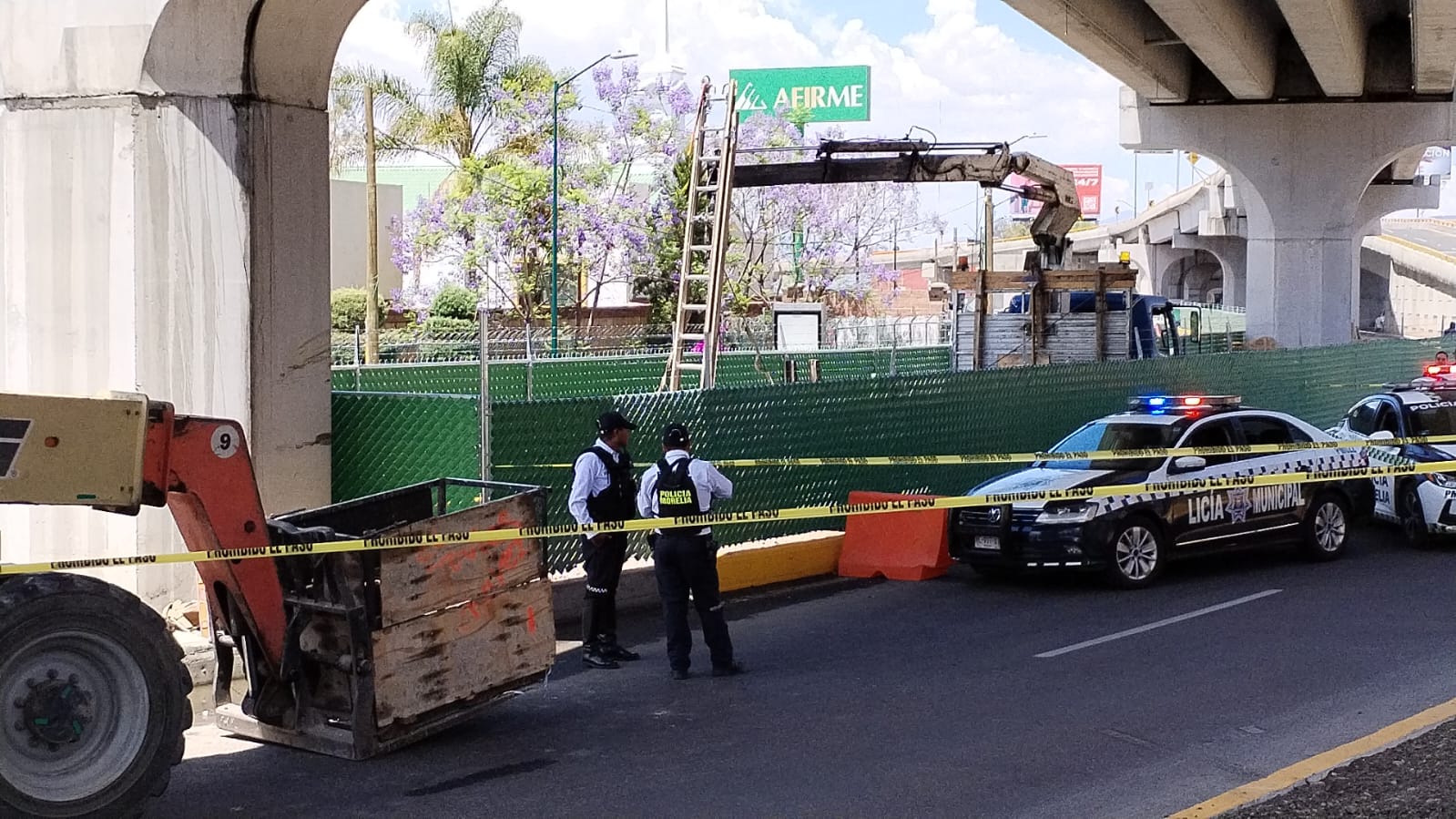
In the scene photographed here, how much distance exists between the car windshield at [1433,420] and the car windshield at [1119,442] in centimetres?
338

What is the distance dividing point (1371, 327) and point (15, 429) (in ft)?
308

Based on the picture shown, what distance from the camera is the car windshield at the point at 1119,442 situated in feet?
44.6

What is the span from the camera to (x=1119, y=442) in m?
14.2

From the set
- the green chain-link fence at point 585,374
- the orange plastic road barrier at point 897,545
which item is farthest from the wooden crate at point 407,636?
the green chain-link fence at point 585,374

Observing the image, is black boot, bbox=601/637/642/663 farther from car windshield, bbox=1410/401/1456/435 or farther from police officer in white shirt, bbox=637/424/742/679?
car windshield, bbox=1410/401/1456/435

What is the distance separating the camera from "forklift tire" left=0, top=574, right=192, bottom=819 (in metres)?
6.62

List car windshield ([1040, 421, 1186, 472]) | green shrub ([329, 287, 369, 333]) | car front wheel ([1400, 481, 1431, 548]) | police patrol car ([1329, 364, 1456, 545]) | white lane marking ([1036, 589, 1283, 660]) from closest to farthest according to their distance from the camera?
white lane marking ([1036, 589, 1283, 660])
car windshield ([1040, 421, 1186, 472])
police patrol car ([1329, 364, 1456, 545])
car front wheel ([1400, 481, 1431, 548])
green shrub ([329, 287, 369, 333])

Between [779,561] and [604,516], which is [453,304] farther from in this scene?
[604,516]

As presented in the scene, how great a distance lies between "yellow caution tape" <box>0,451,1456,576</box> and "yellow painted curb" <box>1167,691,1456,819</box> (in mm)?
3417

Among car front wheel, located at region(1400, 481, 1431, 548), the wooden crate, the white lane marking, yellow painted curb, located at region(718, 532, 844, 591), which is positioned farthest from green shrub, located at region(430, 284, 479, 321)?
the wooden crate

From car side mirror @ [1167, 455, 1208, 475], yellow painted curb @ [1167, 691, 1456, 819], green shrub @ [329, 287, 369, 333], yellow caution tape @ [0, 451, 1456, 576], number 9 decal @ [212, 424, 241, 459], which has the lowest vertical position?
yellow painted curb @ [1167, 691, 1456, 819]

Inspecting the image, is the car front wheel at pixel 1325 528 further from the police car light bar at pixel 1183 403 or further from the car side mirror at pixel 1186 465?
the car side mirror at pixel 1186 465

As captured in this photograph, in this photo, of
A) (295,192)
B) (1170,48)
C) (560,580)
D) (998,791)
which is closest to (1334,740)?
(998,791)

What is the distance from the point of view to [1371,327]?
299ft
